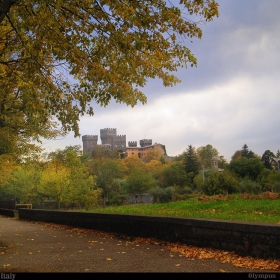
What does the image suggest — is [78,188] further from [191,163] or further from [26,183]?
[191,163]

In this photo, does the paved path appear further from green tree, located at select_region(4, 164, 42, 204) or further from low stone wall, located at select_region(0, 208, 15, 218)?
green tree, located at select_region(4, 164, 42, 204)

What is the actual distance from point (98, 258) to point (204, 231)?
7.81ft

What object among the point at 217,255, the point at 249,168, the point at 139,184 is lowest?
the point at 139,184

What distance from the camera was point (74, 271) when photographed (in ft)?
22.8

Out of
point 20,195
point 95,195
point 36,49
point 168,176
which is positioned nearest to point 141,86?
point 36,49

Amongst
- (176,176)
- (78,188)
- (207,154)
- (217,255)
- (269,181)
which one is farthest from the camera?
(207,154)

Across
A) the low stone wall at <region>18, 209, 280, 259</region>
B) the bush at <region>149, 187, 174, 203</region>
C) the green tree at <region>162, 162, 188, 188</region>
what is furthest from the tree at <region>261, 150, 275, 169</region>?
the low stone wall at <region>18, 209, 280, 259</region>

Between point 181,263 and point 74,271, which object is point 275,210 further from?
point 74,271

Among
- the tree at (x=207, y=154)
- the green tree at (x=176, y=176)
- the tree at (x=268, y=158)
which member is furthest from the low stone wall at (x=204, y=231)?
the tree at (x=207, y=154)

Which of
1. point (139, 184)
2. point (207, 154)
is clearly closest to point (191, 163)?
point (139, 184)

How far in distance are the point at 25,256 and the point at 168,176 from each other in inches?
2559

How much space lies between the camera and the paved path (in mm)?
7094

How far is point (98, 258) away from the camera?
27.5ft

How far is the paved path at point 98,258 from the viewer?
7.09 meters
